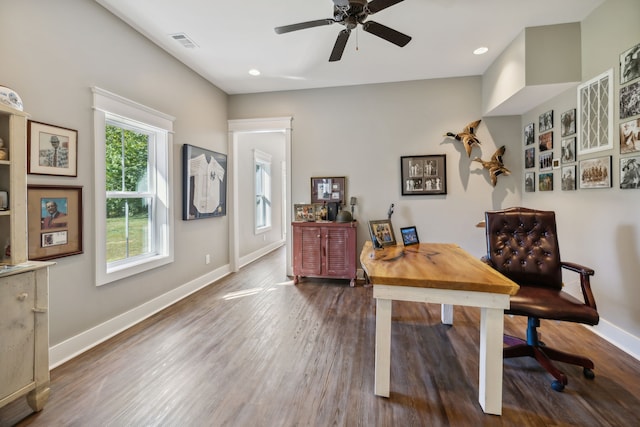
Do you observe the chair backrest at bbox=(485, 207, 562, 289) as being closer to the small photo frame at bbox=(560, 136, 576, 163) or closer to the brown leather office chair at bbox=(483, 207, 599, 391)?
the brown leather office chair at bbox=(483, 207, 599, 391)

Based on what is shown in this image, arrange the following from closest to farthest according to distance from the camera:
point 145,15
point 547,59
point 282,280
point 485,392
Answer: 1. point 485,392
2. point 145,15
3. point 547,59
4. point 282,280

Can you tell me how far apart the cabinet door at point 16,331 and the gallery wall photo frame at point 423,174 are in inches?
152

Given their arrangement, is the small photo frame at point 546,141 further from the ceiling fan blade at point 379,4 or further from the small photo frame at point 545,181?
the ceiling fan blade at point 379,4

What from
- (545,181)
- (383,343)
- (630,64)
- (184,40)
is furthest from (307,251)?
(630,64)

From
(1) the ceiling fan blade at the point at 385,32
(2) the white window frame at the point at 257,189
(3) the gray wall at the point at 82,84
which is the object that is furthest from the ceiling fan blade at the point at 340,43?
(2) the white window frame at the point at 257,189

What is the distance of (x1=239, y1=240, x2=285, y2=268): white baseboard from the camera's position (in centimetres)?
505

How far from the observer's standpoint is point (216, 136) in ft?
13.6

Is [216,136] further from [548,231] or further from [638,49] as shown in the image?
[638,49]

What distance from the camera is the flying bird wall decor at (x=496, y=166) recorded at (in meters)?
3.71

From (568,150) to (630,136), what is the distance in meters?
0.71

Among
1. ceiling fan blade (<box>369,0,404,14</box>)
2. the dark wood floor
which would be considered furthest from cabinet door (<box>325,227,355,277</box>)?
ceiling fan blade (<box>369,0,404,14</box>)

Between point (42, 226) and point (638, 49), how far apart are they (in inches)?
179

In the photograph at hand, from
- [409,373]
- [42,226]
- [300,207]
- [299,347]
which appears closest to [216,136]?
[300,207]

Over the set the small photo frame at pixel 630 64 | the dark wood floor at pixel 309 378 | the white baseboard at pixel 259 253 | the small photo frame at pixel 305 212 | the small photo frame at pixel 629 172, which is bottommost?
the dark wood floor at pixel 309 378
